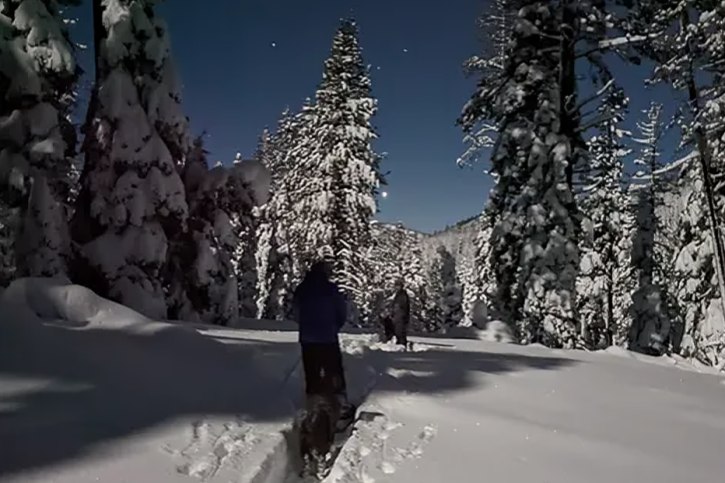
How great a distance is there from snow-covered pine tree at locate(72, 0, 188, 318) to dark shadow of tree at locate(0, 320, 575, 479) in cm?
629

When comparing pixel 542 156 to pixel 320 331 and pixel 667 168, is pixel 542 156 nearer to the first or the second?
pixel 667 168

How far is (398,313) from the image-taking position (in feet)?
48.9

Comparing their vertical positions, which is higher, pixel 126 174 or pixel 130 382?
pixel 126 174

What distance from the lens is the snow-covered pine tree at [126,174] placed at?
14664 millimetres

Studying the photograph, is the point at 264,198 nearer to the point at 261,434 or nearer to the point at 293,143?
the point at 261,434

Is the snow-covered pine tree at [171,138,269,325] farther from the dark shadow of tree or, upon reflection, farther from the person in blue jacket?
the person in blue jacket

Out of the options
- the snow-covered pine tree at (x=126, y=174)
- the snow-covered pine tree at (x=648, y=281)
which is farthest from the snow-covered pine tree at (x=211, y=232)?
the snow-covered pine tree at (x=648, y=281)

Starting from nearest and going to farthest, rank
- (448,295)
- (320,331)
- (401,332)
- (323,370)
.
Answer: (323,370)
(320,331)
(401,332)
(448,295)

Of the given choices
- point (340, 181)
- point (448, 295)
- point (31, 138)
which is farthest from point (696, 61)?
point (448, 295)

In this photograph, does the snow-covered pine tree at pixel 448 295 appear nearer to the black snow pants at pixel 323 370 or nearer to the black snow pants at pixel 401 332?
the black snow pants at pixel 401 332

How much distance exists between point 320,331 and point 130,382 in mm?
2264

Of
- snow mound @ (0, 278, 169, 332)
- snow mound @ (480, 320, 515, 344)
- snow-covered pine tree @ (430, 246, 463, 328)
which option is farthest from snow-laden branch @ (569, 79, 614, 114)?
snow-covered pine tree @ (430, 246, 463, 328)

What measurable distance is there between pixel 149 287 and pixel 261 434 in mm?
9797

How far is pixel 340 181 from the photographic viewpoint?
27.5 meters
